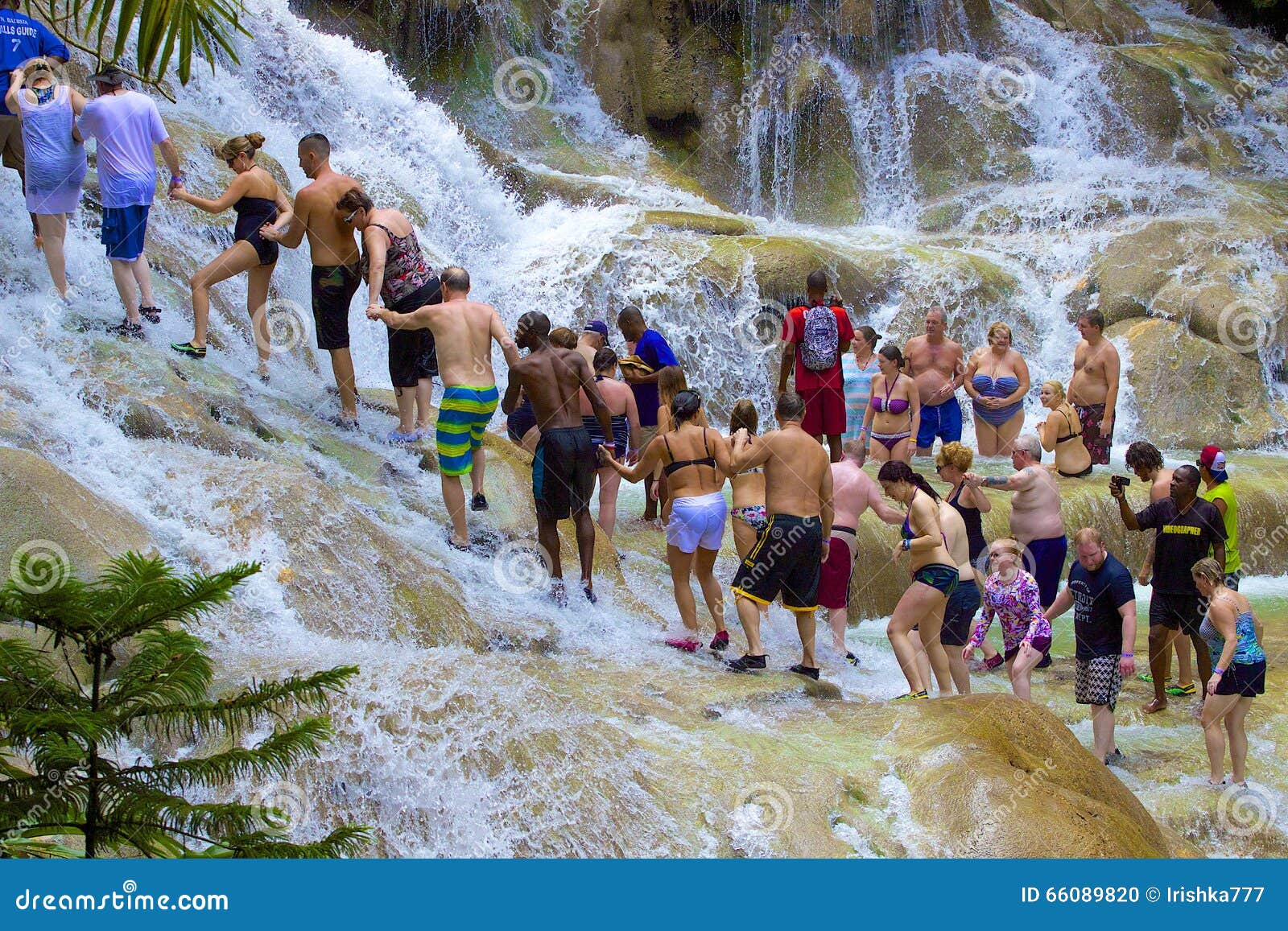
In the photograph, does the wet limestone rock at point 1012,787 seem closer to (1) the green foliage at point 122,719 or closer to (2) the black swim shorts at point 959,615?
(2) the black swim shorts at point 959,615

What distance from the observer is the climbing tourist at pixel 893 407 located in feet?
32.9

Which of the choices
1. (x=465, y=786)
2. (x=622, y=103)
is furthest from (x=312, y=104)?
(x=465, y=786)

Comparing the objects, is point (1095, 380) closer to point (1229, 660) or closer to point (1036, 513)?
point (1036, 513)

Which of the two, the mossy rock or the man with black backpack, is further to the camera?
the mossy rock

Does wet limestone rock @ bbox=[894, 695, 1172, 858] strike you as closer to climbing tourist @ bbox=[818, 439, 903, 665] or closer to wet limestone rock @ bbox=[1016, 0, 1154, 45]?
climbing tourist @ bbox=[818, 439, 903, 665]

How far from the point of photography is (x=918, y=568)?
6.87m

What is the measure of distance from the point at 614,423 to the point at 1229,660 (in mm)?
3869

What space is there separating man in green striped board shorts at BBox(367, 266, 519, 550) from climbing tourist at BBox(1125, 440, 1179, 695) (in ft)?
11.7

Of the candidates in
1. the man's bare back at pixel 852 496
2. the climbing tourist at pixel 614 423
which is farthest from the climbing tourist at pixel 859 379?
the man's bare back at pixel 852 496

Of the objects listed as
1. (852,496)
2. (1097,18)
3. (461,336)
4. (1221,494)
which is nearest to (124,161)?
(461,336)

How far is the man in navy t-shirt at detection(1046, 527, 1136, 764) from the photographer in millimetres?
6520

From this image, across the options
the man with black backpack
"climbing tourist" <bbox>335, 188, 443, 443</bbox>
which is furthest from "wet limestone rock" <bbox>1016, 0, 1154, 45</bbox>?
"climbing tourist" <bbox>335, 188, 443, 443</bbox>

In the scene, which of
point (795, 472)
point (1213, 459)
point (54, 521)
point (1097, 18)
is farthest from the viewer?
point (1097, 18)

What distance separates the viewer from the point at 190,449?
712 centimetres
